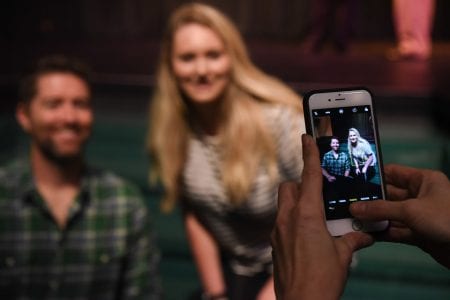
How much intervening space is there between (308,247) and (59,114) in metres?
1.07

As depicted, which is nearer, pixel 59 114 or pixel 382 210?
pixel 382 210

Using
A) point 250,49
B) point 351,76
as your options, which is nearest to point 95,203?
point 250,49

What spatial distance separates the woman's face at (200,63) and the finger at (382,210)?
2.63 feet

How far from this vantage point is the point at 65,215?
1.44 m

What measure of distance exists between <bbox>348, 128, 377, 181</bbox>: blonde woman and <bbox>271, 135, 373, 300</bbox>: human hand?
76 millimetres

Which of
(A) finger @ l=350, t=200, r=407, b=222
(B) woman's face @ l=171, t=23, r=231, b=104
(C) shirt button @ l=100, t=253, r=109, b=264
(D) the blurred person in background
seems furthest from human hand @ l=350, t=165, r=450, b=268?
(D) the blurred person in background

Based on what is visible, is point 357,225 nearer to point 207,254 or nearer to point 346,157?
point 346,157

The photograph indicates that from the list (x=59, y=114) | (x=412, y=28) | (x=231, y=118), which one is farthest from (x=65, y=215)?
(x=412, y=28)

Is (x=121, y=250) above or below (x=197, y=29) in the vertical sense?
below

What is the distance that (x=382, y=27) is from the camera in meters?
1.60

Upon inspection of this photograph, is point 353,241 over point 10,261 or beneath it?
over

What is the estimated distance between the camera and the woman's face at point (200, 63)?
1312 millimetres

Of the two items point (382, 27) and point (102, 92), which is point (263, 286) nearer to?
point (382, 27)

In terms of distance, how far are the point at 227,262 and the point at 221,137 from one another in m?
0.28
